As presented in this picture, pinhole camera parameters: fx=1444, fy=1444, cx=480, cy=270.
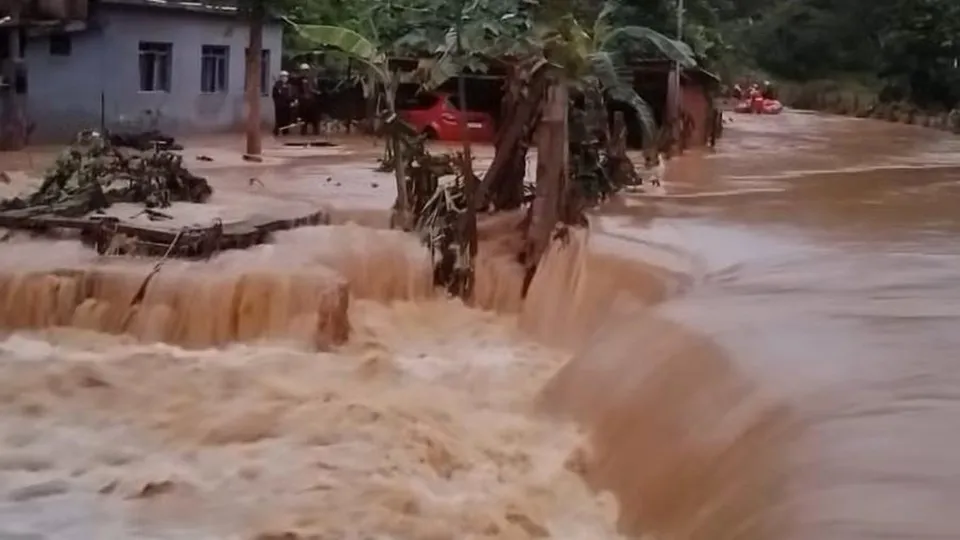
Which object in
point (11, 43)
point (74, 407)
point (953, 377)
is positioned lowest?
point (74, 407)

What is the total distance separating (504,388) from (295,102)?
18096mm

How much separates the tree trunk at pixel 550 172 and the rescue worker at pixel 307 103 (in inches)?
594

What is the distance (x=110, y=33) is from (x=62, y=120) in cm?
170

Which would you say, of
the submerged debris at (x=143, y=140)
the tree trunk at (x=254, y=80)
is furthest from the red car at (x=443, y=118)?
the submerged debris at (x=143, y=140)

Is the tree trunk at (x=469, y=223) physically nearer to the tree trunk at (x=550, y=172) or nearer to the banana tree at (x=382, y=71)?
the tree trunk at (x=550, y=172)

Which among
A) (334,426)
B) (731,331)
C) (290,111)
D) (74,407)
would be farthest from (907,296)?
(290,111)

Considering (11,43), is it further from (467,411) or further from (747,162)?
(467,411)

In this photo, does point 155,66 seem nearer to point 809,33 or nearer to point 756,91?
point 809,33

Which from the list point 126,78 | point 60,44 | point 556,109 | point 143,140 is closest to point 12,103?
point 60,44

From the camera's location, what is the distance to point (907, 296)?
9945mm

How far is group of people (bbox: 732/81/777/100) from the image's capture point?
141 ft

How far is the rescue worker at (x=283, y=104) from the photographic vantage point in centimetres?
2747

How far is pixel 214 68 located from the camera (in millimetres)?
27016

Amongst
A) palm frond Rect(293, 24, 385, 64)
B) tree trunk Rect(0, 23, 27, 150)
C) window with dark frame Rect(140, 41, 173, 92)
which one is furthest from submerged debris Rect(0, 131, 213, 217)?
window with dark frame Rect(140, 41, 173, 92)
